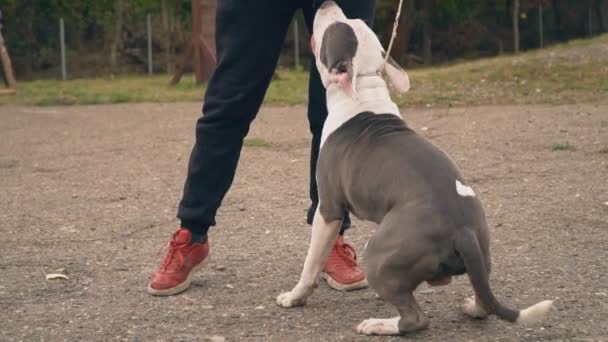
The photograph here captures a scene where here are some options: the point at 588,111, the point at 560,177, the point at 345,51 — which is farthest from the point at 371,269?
the point at 588,111

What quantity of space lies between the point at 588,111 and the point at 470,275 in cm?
685

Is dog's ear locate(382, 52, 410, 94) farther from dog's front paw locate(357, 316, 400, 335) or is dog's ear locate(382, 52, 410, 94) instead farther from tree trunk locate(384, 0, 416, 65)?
tree trunk locate(384, 0, 416, 65)

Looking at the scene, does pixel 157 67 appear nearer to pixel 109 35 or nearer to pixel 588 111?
pixel 109 35

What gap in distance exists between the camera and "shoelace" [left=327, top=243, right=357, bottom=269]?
398 centimetres

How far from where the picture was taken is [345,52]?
12.0ft

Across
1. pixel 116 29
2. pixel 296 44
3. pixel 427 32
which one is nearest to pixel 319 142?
pixel 296 44

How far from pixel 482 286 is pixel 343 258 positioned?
0.98 meters

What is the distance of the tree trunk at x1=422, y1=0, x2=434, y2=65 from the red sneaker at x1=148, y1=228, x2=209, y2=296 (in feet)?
63.3

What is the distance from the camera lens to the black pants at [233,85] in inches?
151

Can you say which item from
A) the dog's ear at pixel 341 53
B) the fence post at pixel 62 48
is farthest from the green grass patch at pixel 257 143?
the fence post at pixel 62 48

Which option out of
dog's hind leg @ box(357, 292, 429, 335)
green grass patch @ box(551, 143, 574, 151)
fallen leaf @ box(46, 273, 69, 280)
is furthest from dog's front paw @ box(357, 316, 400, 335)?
green grass patch @ box(551, 143, 574, 151)

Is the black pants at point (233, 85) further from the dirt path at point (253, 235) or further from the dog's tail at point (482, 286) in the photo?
the dog's tail at point (482, 286)

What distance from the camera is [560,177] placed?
6.25 metres

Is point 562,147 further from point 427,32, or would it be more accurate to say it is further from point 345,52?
point 427,32
